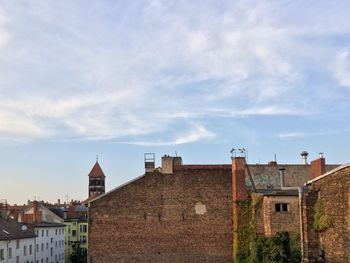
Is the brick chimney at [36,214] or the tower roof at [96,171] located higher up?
the tower roof at [96,171]

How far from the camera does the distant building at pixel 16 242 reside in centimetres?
5253

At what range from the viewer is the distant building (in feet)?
172

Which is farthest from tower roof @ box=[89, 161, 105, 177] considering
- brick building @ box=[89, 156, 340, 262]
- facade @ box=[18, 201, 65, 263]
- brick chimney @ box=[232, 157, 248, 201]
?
brick chimney @ box=[232, 157, 248, 201]

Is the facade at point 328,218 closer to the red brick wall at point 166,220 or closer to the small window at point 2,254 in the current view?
the red brick wall at point 166,220

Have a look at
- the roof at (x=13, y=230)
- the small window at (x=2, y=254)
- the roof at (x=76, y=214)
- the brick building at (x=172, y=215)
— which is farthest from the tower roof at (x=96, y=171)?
the brick building at (x=172, y=215)

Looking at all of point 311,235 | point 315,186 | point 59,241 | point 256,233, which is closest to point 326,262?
point 311,235

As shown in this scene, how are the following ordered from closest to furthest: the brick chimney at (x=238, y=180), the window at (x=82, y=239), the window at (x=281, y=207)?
the window at (x=281, y=207) → the brick chimney at (x=238, y=180) → the window at (x=82, y=239)

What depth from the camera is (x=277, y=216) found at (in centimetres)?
3022

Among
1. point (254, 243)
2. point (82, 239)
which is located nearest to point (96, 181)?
point (82, 239)

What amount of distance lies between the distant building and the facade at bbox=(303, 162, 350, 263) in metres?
40.7

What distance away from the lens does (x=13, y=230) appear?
57.4 m

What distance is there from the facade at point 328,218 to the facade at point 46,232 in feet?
171

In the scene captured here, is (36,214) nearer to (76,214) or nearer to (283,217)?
(76,214)

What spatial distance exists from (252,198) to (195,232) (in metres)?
5.06
